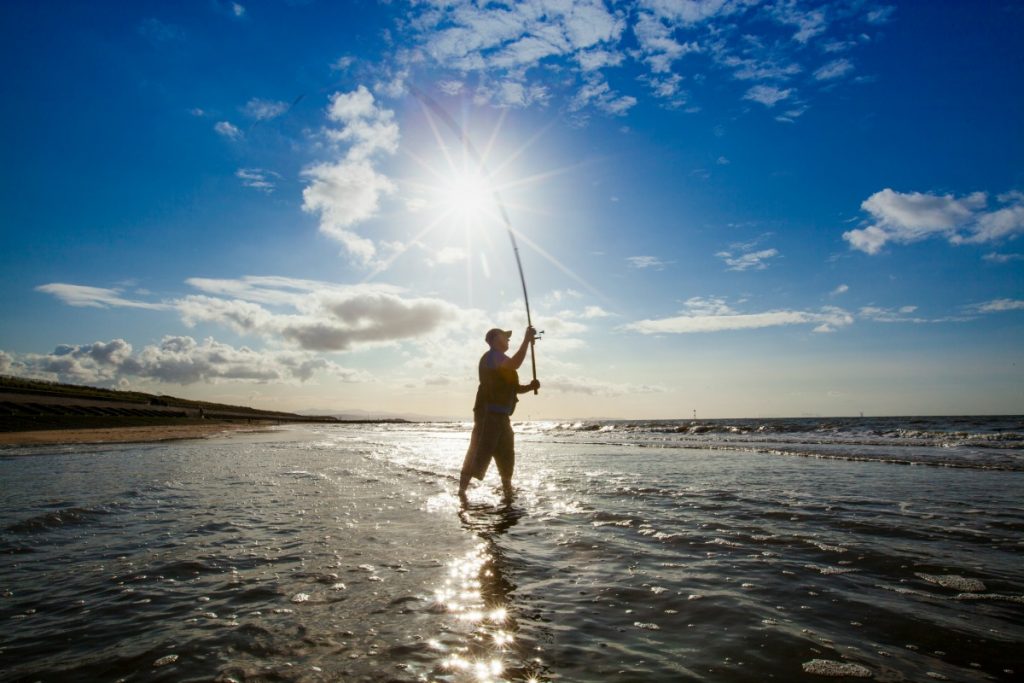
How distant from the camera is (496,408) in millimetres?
9438

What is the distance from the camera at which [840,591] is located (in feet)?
14.1

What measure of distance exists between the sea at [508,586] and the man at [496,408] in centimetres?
62

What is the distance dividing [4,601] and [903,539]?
8.71m

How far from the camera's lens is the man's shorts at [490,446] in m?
9.30

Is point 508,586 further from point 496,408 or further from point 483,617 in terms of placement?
point 496,408

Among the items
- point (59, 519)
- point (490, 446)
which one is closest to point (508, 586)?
point (490, 446)

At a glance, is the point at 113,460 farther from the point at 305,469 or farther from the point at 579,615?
the point at 579,615

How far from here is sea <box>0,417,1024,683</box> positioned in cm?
302

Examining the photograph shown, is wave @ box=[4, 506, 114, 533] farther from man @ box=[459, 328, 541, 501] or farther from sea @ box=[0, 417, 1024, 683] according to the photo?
man @ box=[459, 328, 541, 501]

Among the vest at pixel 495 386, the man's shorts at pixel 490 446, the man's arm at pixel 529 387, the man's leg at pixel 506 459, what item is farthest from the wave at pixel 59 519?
the man's arm at pixel 529 387

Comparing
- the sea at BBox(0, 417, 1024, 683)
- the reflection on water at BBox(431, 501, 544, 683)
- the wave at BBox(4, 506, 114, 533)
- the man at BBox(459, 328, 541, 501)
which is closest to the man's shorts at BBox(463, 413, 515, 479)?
the man at BBox(459, 328, 541, 501)

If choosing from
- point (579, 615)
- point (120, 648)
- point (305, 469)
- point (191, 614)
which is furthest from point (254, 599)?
point (305, 469)

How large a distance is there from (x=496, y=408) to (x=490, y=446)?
0.69 metres

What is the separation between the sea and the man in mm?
618
